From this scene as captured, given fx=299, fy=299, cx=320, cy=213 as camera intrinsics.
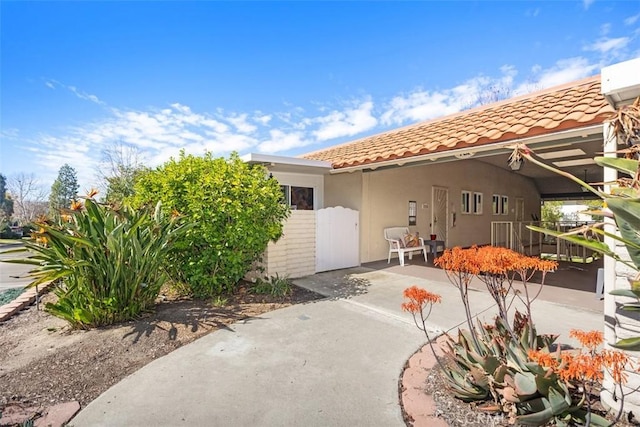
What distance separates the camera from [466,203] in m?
12.9

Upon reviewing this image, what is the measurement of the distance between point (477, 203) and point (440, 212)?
2.94m

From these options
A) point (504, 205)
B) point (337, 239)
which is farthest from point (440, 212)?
point (504, 205)

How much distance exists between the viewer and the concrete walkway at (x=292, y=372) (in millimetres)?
2414

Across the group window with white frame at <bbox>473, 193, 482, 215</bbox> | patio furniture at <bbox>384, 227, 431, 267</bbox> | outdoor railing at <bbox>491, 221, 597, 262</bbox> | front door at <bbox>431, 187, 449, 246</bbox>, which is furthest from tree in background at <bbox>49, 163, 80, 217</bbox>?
outdoor railing at <bbox>491, 221, 597, 262</bbox>

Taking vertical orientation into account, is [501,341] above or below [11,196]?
below

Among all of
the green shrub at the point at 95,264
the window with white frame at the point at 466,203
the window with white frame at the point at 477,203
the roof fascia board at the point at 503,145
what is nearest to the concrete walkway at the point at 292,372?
the green shrub at the point at 95,264

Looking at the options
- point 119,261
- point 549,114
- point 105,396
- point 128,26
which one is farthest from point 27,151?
point 549,114

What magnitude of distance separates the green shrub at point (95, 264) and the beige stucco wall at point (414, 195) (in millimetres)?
6057

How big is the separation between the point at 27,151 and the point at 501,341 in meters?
24.5

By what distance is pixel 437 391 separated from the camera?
2602 millimetres

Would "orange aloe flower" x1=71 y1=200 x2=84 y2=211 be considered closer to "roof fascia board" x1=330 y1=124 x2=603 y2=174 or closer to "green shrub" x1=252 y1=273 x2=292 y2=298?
"green shrub" x1=252 y1=273 x2=292 y2=298

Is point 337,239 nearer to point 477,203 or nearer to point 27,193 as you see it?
point 477,203

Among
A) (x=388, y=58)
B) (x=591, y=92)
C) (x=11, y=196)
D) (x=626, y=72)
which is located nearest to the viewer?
(x=626, y=72)

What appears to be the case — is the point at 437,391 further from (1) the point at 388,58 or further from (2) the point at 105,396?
(1) the point at 388,58
